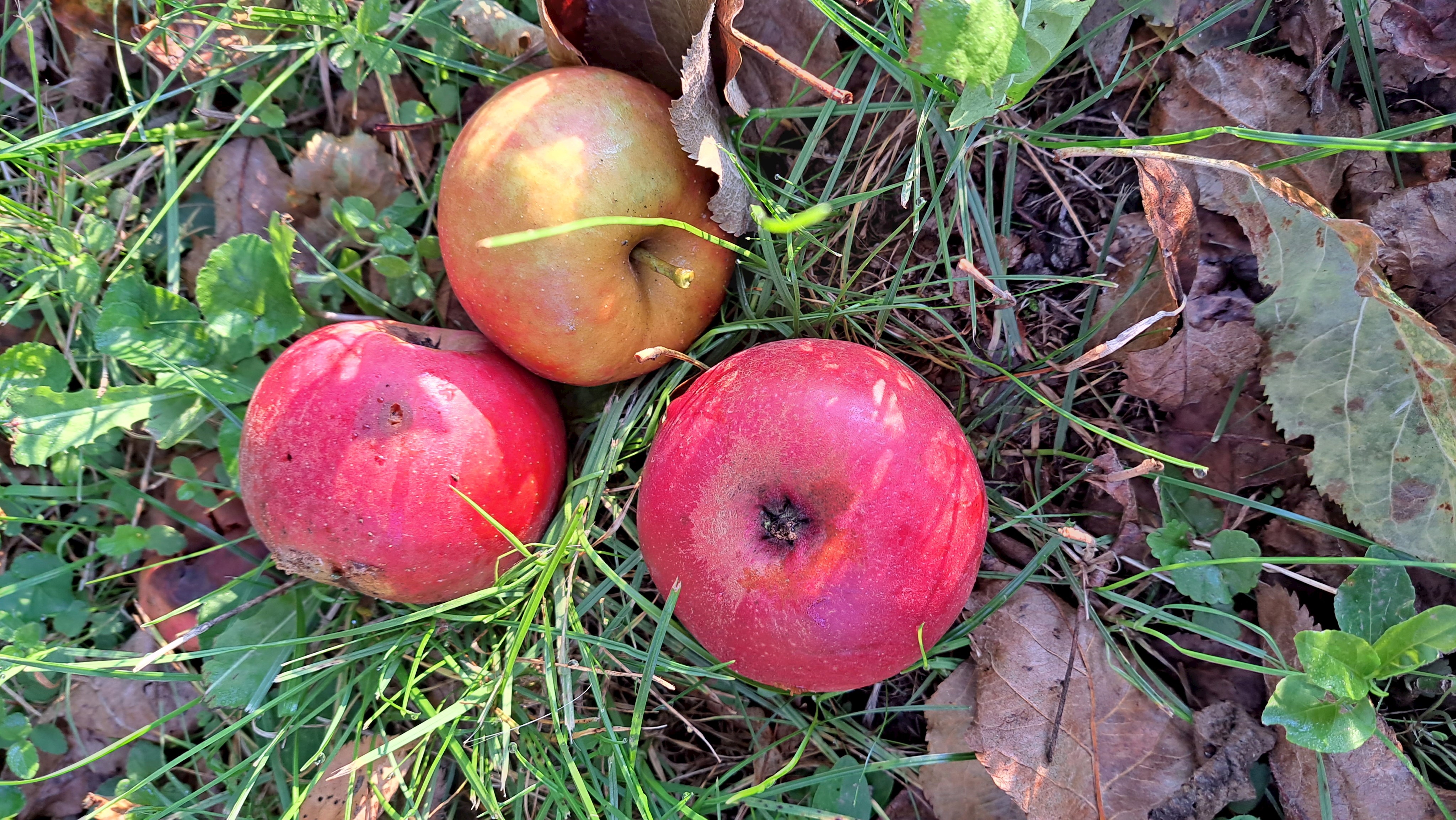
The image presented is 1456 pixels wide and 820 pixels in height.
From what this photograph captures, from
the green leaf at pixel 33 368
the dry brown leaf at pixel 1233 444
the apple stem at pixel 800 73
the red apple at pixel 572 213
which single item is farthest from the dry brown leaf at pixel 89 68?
the dry brown leaf at pixel 1233 444

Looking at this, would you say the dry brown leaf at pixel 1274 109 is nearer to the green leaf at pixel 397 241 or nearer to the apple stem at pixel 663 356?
the apple stem at pixel 663 356

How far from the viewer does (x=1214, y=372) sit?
2.06m

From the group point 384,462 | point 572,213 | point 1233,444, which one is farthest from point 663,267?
point 1233,444

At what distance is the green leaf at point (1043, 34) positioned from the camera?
1.71m

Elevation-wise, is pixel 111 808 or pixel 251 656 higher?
pixel 251 656

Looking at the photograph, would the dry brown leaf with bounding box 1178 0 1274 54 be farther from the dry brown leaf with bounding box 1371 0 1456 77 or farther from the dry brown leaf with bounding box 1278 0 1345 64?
the dry brown leaf with bounding box 1371 0 1456 77

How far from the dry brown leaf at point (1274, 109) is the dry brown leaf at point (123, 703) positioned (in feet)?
10.7

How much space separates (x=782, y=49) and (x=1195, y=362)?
4.33ft

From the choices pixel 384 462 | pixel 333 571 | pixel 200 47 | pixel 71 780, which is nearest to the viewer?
pixel 384 462

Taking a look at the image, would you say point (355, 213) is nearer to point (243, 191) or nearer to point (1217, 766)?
point (243, 191)

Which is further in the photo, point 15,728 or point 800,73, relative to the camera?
point 15,728

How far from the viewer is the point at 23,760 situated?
8.13 ft

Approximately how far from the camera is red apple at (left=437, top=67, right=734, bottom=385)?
1.72 meters

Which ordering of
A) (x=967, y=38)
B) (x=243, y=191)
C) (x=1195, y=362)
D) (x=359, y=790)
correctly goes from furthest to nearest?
(x=243, y=191) < (x=359, y=790) < (x=1195, y=362) < (x=967, y=38)
